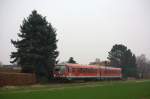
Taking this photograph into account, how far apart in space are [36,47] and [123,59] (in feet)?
172

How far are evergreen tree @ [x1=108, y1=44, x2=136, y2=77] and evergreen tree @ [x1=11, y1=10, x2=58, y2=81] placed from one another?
45819 mm

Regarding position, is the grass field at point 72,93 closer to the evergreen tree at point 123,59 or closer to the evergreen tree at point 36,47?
the evergreen tree at point 36,47

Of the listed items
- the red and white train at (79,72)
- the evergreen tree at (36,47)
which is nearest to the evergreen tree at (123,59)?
the red and white train at (79,72)

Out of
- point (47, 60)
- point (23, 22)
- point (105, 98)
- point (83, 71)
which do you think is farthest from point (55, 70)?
point (105, 98)

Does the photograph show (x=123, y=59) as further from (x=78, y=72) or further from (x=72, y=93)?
(x=72, y=93)

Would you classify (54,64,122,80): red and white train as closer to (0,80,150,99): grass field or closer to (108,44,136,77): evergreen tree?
(0,80,150,99): grass field

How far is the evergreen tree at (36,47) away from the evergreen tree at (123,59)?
150 ft

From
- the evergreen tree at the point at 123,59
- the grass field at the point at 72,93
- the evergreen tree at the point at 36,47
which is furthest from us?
the evergreen tree at the point at 123,59

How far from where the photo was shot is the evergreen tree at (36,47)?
4472 centimetres

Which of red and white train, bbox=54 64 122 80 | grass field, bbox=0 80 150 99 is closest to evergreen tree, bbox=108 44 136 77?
red and white train, bbox=54 64 122 80

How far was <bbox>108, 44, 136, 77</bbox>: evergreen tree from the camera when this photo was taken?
9012 cm

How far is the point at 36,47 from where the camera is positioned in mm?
45406

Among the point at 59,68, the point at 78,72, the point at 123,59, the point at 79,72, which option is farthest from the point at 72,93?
the point at 123,59

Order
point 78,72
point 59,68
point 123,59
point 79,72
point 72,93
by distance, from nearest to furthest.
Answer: point 72,93 < point 59,68 < point 78,72 < point 79,72 < point 123,59
